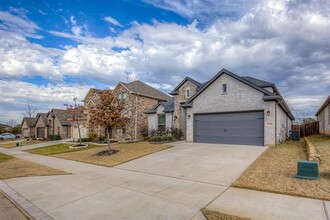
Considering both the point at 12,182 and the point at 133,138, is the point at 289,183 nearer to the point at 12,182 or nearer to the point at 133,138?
the point at 12,182

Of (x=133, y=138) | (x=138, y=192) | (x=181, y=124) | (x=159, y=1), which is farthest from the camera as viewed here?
(x=133, y=138)

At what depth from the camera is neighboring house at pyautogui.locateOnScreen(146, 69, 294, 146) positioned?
1568cm

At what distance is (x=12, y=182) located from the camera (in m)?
8.94

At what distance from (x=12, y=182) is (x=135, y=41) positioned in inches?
522

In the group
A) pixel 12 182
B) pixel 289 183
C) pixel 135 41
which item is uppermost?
pixel 135 41

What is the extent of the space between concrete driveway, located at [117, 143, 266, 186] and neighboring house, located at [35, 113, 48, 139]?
3490 centimetres

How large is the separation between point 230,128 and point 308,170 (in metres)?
9.64

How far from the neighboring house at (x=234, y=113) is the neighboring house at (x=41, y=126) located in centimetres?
3288

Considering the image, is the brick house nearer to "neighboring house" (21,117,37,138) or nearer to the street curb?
the street curb

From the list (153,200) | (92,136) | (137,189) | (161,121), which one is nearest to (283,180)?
(153,200)

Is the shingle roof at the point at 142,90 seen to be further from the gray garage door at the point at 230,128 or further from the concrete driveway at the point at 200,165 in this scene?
the concrete driveway at the point at 200,165

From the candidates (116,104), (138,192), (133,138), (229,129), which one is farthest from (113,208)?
(133,138)

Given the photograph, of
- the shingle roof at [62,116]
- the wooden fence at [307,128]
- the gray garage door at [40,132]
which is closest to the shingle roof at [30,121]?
the gray garage door at [40,132]

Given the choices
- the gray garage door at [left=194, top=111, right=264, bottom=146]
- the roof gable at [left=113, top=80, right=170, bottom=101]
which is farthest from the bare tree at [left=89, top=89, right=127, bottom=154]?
the roof gable at [left=113, top=80, right=170, bottom=101]
